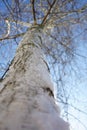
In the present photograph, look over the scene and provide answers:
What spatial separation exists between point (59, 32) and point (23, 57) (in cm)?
291

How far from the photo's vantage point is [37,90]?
1483 millimetres

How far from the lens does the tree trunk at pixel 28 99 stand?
107 cm

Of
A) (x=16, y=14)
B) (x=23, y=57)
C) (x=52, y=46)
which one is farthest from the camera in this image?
(x=52, y=46)

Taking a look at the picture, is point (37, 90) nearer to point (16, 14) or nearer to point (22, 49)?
point (22, 49)

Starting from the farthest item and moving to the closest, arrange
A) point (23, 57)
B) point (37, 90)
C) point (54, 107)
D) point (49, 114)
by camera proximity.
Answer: point (23, 57) < point (37, 90) < point (54, 107) < point (49, 114)

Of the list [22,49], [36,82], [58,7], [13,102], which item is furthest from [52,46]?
[13,102]

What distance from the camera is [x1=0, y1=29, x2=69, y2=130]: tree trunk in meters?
1.07

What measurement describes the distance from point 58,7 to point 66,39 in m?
1.05

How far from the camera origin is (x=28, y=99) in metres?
1.32

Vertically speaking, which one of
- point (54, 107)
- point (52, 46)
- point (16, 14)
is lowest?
point (52, 46)

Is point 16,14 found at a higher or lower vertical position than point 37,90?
higher

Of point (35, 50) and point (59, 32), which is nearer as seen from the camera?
point (35, 50)

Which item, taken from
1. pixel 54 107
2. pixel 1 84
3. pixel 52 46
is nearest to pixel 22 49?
pixel 1 84

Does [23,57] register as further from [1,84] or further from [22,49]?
[1,84]
